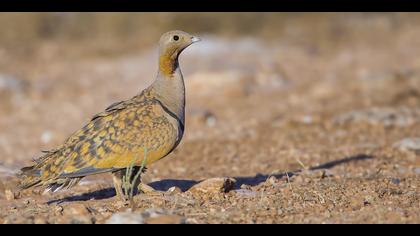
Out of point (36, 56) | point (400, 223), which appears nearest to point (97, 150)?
point (400, 223)

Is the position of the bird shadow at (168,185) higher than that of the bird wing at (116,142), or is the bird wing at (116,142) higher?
the bird wing at (116,142)

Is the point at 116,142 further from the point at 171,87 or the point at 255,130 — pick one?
the point at 255,130

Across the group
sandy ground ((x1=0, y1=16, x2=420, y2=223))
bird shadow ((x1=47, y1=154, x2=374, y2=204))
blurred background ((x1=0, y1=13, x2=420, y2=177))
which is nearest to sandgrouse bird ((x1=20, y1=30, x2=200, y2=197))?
sandy ground ((x1=0, y1=16, x2=420, y2=223))

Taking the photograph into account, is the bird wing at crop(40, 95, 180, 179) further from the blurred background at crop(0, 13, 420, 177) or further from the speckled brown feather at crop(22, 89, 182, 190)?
the blurred background at crop(0, 13, 420, 177)

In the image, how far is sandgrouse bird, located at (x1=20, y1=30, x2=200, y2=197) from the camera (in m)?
6.70

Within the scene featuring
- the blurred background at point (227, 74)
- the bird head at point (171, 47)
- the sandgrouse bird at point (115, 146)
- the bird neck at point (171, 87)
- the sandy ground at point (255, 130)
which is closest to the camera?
the sandy ground at point (255, 130)

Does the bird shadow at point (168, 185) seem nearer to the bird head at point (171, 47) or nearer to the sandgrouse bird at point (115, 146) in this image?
the sandgrouse bird at point (115, 146)

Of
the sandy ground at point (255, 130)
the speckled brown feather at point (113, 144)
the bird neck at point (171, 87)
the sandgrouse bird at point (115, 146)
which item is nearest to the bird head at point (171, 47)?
the bird neck at point (171, 87)

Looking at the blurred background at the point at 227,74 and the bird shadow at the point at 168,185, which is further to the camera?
the blurred background at the point at 227,74

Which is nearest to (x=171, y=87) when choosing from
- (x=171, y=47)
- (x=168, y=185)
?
(x=171, y=47)

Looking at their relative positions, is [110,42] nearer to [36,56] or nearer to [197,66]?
[36,56]

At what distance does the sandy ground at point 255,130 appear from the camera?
20.9 ft

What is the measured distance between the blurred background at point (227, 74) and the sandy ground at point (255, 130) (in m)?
0.04

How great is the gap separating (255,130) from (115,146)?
5292 millimetres
